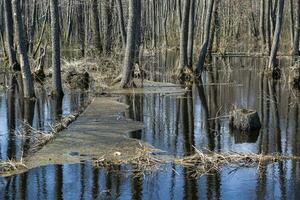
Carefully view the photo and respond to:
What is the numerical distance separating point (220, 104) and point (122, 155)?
23.6 feet

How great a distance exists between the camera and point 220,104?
1591 centimetres

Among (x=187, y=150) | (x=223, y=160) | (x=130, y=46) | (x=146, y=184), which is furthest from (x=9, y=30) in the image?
(x=146, y=184)

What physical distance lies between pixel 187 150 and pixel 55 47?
828 cm

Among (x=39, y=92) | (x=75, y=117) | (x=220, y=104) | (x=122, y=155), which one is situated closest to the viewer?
(x=122, y=155)

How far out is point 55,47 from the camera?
16688 mm

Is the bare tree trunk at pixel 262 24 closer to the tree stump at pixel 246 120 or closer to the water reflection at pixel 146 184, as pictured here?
the tree stump at pixel 246 120

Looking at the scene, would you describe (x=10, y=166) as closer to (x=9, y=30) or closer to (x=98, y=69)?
(x=98, y=69)

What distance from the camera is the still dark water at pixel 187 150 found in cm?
737

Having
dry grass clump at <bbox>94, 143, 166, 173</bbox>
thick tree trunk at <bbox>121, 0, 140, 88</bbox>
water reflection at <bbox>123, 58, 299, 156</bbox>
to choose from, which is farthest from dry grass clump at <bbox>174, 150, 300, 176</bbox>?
thick tree trunk at <bbox>121, 0, 140, 88</bbox>

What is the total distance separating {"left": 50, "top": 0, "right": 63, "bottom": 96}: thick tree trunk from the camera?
16375 millimetres

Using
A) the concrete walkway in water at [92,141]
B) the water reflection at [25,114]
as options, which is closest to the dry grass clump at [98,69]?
the water reflection at [25,114]

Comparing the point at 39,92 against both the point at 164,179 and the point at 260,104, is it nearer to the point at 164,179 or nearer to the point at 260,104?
the point at 260,104

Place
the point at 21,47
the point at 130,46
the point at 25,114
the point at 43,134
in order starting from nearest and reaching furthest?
1. the point at 43,134
2. the point at 25,114
3. the point at 21,47
4. the point at 130,46

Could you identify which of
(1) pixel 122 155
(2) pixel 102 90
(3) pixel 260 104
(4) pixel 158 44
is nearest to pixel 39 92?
(2) pixel 102 90
